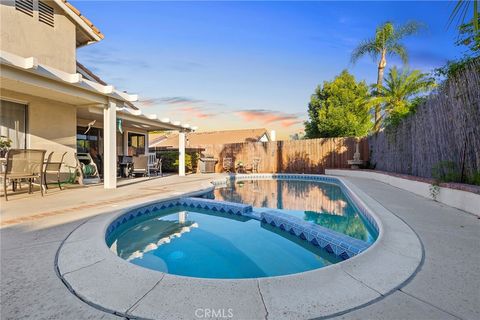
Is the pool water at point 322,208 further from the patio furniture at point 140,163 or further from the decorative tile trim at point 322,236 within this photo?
the patio furniture at point 140,163

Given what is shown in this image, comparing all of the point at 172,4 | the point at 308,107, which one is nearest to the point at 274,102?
the point at 308,107

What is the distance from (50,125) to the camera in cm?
803

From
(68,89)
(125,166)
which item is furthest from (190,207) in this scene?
(125,166)

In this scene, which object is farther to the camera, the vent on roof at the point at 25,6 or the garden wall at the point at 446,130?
the vent on roof at the point at 25,6

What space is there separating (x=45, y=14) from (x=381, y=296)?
36.4 feet

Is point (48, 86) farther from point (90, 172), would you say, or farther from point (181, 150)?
point (181, 150)

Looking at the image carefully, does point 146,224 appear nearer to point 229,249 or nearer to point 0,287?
point 229,249

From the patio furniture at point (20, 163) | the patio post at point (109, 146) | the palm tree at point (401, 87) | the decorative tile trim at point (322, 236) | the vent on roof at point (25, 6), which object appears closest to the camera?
the decorative tile trim at point (322, 236)

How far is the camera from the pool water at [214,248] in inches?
127

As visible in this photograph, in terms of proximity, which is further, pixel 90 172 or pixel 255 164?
pixel 255 164

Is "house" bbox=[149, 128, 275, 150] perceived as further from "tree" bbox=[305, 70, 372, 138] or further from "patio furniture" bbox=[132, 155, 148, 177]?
"patio furniture" bbox=[132, 155, 148, 177]

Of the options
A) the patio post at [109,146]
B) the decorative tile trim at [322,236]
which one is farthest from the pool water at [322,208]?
the patio post at [109,146]

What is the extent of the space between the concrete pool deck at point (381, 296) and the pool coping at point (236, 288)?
0.17ft

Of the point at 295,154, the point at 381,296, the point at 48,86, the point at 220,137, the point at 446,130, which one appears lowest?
the point at 381,296
